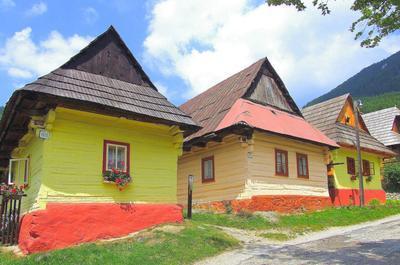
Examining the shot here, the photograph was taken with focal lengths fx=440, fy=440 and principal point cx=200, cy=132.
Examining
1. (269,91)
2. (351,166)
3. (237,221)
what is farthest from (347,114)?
(237,221)

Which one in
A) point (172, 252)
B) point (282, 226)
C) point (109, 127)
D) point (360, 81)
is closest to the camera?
point (172, 252)

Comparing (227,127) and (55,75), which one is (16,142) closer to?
(55,75)

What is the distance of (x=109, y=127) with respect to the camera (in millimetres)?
13234

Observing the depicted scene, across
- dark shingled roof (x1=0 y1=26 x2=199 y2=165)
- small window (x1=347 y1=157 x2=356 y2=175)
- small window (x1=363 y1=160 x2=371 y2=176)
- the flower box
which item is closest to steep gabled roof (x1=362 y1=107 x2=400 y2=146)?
small window (x1=363 y1=160 x2=371 y2=176)

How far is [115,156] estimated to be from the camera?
522 inches

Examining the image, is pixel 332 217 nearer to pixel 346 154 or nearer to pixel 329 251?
pixel 329 251

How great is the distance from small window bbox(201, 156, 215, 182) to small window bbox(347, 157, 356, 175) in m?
9.39

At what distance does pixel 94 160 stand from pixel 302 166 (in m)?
10.5

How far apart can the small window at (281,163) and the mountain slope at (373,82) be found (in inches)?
2744

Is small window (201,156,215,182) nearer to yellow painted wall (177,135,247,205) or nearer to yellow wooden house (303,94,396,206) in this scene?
yellow painted wall (177,135,247,205)

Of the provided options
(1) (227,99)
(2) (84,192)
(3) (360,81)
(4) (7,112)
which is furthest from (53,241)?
(3) (360,81)

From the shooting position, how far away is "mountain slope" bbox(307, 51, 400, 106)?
311 feet

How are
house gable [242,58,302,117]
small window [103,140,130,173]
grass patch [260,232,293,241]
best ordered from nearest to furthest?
small window [103,140,130,173] → grass patch [260,232,293,241] → house gable [242,58,302,117]

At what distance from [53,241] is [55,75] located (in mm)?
4589
